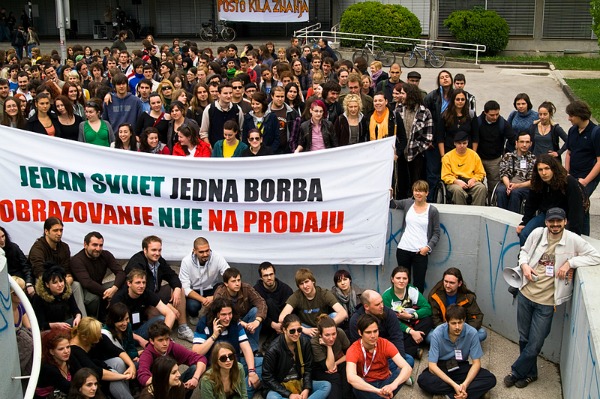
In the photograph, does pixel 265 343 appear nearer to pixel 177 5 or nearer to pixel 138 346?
pixel 138 346

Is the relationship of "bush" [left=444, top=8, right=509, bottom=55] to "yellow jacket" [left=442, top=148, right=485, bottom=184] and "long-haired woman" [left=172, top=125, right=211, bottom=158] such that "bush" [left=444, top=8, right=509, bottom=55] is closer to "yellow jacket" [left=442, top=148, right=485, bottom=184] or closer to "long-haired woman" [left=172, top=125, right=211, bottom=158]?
"yellow jacket" [left=442, top=148, right=485, bottom=184]

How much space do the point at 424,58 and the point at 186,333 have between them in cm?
2245

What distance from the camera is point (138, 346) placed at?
9.41 metres

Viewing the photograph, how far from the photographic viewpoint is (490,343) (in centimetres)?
1012

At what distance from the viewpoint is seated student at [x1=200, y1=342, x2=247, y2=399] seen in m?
8.24

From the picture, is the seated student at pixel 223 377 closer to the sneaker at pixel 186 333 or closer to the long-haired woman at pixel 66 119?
the sneaker at pixel 186 333

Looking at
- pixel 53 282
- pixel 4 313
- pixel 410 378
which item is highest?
pixel 4 313

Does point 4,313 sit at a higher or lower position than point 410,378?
higher

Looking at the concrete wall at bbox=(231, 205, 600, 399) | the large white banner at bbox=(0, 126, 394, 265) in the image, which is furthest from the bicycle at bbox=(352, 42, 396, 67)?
the large white banner at bbox=(0, 126, 394, 265)

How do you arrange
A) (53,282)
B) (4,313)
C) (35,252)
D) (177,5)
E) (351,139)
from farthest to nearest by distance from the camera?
(177,5) < (351,139) < (35,252) < (53,282) < (4,313)

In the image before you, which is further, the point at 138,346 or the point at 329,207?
the point at 329,207

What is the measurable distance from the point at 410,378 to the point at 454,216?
7.01ft

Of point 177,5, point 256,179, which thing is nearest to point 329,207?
point 256,179

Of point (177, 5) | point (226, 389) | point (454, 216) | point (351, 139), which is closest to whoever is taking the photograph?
point (226, 389)
